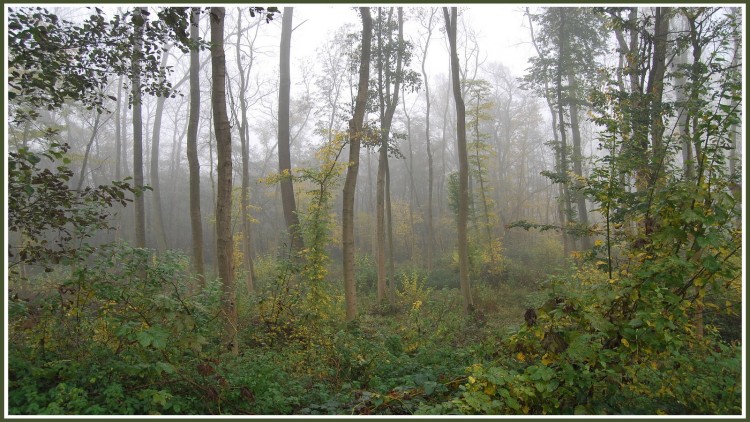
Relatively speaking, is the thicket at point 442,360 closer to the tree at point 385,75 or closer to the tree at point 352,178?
the tree at point 352,178

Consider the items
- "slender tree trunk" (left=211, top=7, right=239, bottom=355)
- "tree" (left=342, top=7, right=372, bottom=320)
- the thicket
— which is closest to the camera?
the thicket

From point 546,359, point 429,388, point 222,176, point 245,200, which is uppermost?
point 245,200

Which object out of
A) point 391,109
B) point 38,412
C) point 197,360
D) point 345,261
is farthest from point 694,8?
point 38,412

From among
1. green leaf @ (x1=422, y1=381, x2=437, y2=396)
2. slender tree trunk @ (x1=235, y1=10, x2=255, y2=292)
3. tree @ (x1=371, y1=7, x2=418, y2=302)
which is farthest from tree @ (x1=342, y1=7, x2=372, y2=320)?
slender tree trunk @ (x1=235, y1=10, x2=255, y2=292)

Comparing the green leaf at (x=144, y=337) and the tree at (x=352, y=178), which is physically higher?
the tree at (x=352, y=178)

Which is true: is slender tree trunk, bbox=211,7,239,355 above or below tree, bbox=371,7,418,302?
below

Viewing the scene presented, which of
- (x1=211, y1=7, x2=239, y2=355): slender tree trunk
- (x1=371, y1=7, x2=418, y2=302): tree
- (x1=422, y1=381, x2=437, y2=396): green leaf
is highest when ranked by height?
(x1=371, y1=7, x2=418, y2=302): tree

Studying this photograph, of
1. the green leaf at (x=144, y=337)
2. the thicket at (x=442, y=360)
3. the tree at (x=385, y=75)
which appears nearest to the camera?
the thicket at (x=442, y=360)

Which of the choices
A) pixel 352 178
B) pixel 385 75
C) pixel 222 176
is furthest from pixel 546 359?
pixel 385 75

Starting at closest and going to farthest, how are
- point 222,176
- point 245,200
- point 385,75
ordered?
point 222,176 → point 385,75 → point 245,200

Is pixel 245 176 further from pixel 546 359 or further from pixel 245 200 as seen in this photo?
A: pixel 546 359

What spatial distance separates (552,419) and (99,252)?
154 inches

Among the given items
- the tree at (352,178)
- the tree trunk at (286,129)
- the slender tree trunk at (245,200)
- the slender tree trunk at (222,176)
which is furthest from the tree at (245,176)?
the slender tree trunk at (222,176)

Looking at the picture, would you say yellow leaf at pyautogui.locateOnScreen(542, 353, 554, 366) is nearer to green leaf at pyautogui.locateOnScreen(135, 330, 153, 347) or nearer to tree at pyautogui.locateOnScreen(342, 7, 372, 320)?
green leaf at pyautogui.locateOnScreen(135, 330, 153, 347)
